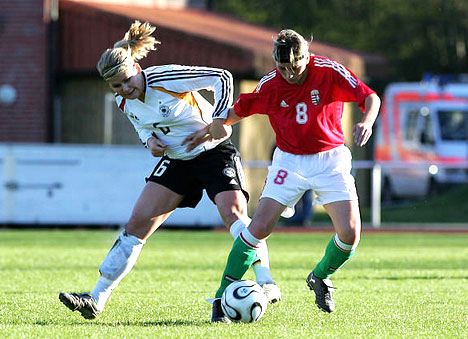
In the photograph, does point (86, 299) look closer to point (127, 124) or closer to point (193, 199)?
point (193, 199)

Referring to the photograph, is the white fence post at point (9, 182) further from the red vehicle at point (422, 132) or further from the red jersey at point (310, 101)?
the red jersey at point (310, 101)

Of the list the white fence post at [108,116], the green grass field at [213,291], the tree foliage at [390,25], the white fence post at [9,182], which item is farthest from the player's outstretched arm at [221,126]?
the tree foliage at [390,25]

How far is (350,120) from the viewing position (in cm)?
2500

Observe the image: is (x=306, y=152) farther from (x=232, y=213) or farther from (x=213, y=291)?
(x=213, y=291)

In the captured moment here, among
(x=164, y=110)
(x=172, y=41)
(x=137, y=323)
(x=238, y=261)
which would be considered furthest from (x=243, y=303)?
(x=172, y=41)

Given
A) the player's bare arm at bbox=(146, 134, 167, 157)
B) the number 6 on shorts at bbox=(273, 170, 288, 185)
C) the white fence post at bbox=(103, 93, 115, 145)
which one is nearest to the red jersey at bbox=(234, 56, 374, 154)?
the number 6 on shorts at bbox=(273, 170, 288, 185)

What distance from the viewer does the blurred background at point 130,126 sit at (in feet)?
60.1

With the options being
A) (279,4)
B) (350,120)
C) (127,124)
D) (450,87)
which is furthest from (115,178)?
(279,4)

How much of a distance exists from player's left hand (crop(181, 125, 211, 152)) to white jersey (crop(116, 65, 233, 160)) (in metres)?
0.06

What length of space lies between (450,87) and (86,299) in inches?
792

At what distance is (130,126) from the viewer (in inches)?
883

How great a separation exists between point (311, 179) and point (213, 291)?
2.19 m

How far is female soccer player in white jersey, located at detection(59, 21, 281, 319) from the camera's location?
7.34m

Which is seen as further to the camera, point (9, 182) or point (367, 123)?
point (9, 182)
